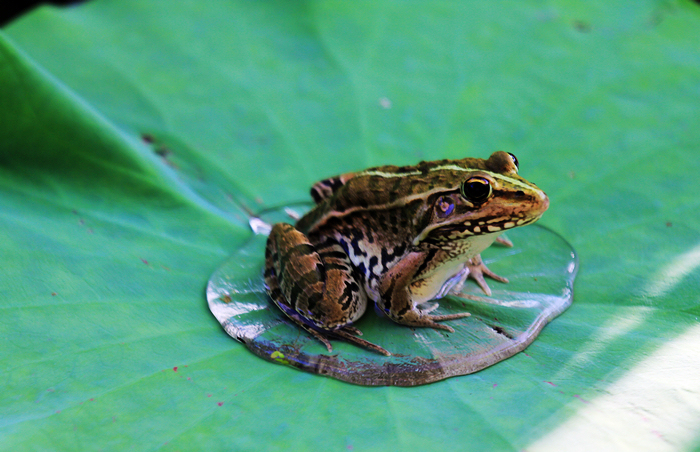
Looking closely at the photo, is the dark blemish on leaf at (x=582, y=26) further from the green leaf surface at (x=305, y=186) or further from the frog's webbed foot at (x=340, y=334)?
the frog's webbed foot at (x=340, y=334)

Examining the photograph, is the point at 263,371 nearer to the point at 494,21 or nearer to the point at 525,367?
the point at 525,367

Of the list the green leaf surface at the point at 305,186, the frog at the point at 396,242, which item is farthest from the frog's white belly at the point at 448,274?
the green leaf surface at the point at 305,186

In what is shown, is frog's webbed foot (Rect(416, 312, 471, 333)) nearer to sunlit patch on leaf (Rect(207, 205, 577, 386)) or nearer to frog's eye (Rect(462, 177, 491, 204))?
sunlit patch on leaf (Rect(207, 205, 577, 386))

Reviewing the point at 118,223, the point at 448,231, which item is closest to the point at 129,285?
the point at 118,223

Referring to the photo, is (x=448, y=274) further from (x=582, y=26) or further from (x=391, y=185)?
(x=582, y=26)

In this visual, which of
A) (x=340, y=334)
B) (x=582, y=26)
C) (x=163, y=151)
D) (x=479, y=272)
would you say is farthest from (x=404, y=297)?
(x=582, y=26)
